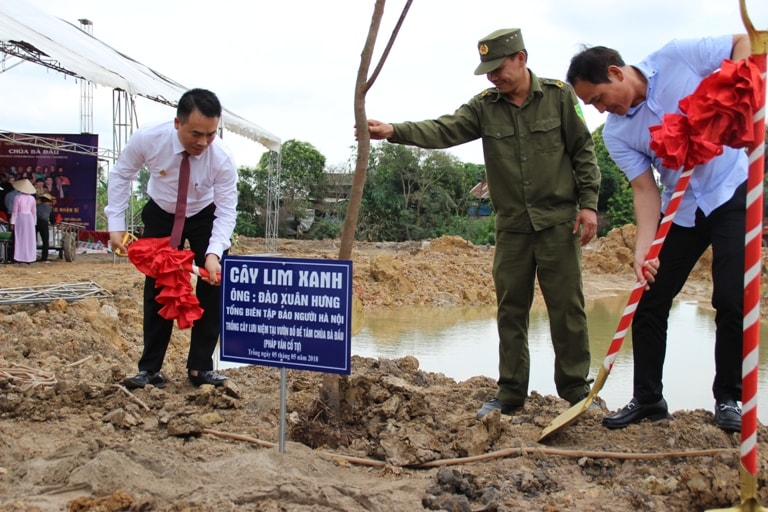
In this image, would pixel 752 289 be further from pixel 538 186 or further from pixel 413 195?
pixel 413 195

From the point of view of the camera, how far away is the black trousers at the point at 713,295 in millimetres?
2936

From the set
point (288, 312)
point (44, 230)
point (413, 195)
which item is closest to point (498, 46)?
point (288, 312)

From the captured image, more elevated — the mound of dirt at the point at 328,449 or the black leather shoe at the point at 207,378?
the black leather shoe at the point at 207,378

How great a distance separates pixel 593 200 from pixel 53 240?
12.0 m

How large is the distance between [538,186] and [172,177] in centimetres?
195

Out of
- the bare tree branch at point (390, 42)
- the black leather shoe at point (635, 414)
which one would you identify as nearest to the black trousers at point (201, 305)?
the bare tree branch at point (390, 42)

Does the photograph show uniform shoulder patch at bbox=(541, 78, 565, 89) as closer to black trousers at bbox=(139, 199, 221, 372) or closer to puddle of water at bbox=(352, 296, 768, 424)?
black trousers at bbox=(139, 199, 221, 372)

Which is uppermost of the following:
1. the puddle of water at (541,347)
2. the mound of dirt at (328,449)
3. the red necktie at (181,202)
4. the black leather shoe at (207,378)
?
the red necktie at (181,202)

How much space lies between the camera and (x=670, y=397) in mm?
5148

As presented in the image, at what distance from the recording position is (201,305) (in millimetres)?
4070

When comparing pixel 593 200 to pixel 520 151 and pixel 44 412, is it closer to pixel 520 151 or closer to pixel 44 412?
pixel 520 151

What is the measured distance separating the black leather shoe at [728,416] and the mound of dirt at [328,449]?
0.15 feet

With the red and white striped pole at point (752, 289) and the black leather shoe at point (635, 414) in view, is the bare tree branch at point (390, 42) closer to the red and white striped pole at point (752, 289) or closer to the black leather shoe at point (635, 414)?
the red and white striped pole at point (752, 289)

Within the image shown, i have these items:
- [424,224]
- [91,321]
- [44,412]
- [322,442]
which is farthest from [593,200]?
[424,224]
